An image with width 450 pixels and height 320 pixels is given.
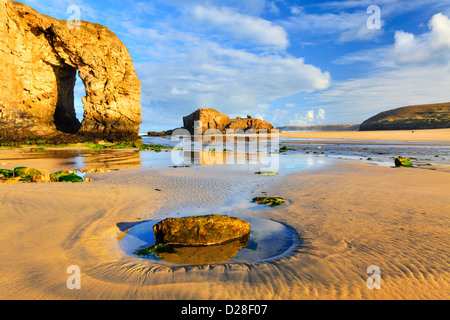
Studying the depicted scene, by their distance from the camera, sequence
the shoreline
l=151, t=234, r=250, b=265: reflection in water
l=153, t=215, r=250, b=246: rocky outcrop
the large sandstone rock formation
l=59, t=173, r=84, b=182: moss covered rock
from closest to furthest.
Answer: l=151, t=234, r=250, b=265: reflection in water, l=153, t=215, r=250, b=246: rocky outcrop, l=59, t=173, r=84, b=182: moss covered rock, the large sandstone rock formation, the shoreline

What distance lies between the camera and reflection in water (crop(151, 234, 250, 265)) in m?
3.27

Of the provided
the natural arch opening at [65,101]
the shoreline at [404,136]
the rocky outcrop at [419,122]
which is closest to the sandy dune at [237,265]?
the natural arch opening at [65,101]

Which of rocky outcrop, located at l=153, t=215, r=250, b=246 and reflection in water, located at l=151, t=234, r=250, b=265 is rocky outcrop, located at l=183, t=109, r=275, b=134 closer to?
rocky outcrop, located at l=153, t=215, r=250, b=246

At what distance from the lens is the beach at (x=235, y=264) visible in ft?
8.43

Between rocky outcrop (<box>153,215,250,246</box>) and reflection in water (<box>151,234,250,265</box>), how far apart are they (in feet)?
0.31

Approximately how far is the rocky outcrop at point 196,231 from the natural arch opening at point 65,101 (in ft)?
109

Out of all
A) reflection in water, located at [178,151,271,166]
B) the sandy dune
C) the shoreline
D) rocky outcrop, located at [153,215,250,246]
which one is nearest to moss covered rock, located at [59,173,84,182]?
the sandy dune

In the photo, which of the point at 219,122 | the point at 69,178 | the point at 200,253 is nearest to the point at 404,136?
the point at 219,122

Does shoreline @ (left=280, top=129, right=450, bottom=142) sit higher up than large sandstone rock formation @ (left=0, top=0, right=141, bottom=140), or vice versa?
large sandstone rock formation @ (left=0, top=0, right=141, bottom=140)

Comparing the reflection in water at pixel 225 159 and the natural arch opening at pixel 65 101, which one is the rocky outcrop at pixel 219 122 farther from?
the reflection in water at pixel 225 159

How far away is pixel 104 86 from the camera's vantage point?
1174 inches

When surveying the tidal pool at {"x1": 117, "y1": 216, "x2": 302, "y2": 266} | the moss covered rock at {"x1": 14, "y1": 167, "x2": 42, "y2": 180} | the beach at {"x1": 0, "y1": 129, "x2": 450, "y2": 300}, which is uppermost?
the moss covered rock at {"x1": 14, "y1": 167, "x2": 42, "y2": 180}
